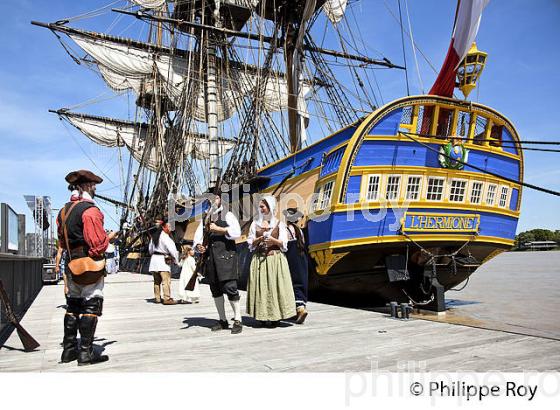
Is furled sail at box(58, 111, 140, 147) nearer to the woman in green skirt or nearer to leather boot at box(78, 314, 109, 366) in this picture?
the woman in green skirt

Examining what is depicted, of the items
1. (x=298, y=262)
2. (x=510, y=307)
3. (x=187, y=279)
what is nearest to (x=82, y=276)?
(x=298, y=262)

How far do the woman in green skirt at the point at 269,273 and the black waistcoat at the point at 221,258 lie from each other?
0.95 ft

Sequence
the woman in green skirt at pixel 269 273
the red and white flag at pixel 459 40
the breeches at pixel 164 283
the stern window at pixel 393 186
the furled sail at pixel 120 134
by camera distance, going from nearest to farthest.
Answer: the woman in green skirt at pixel 269 273 → the red and white flag at pixel 459 40 → the breeches at pixel 164 283 → the stern window at pixel 393 186 → the furled sail at pixel 120 134

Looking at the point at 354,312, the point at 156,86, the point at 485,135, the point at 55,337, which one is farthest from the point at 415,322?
the point at 156,86

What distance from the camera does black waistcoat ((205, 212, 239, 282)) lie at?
5234mm

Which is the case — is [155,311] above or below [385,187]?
below

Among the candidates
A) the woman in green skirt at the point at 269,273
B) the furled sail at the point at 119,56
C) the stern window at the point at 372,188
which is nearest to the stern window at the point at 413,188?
the stern window at the point at 372,188

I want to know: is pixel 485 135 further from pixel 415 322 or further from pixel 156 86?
pixel 156 86

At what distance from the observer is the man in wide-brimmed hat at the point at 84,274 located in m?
3.76

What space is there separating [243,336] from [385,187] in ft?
15.9

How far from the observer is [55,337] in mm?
4996

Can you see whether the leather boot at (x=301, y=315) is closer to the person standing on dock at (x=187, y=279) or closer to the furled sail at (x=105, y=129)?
the person standing on dock at (x=187, y=279)
